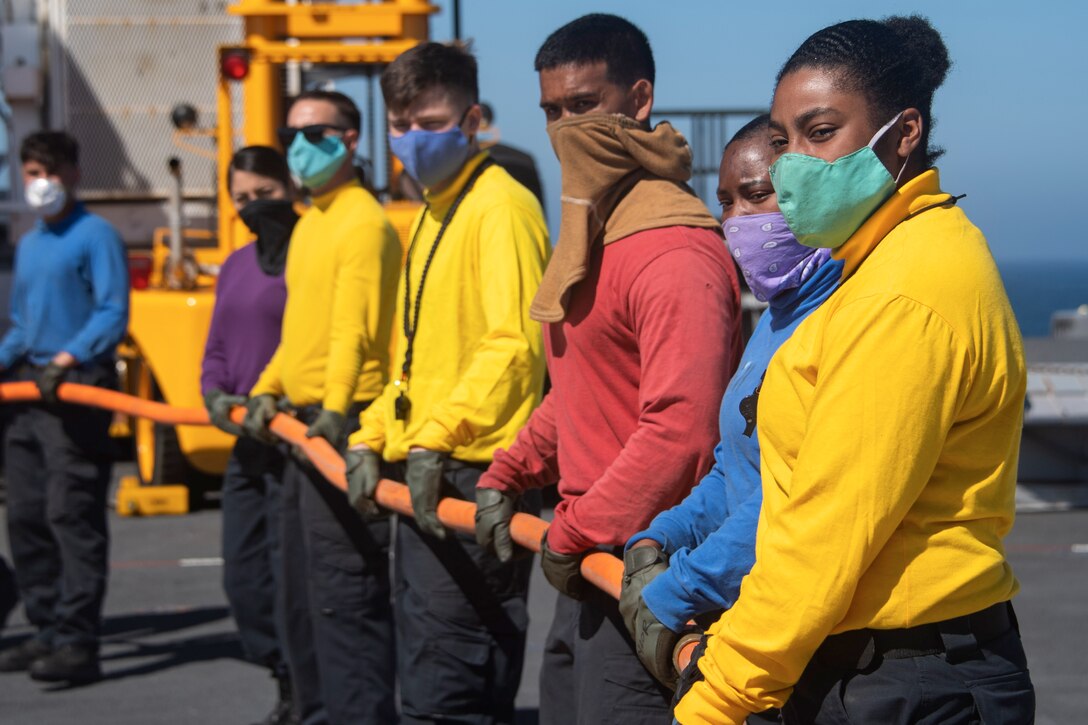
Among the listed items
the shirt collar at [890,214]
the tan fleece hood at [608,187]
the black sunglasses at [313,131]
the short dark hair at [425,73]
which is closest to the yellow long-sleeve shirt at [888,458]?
the shirt collar at [890,214]

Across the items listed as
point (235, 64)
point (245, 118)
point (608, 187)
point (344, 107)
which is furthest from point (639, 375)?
point (245, 118)

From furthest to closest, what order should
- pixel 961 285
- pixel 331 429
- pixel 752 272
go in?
pixel 331 429 < pixel 752 272 < pixel 961 285

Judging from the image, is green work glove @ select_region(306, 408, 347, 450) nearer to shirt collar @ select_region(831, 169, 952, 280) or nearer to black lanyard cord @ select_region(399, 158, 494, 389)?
black lanyard cord @ select_region(399, 158, 494, 389)

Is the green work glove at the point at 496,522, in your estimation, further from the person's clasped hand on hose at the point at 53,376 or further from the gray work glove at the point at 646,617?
the person's clasped hand on hose at the point at 53,376

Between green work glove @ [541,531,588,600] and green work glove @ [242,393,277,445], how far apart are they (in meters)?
2.46

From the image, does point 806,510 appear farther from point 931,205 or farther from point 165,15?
point 165,15

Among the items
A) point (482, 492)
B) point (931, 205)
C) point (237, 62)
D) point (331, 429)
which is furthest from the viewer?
point (237, 62)

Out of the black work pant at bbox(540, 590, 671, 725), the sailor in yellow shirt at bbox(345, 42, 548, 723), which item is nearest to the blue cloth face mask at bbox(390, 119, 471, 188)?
the sailor in yellow shirt at bbox(345, 42, 548, 723)

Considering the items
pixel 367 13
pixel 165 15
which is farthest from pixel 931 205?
pixel 165 15

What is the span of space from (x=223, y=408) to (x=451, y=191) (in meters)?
2.11

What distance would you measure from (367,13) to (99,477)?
4.37 metres

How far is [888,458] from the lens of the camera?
6.63 ft

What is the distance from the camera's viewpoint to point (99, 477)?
22.9 ft

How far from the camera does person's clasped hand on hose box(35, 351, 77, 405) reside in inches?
268
